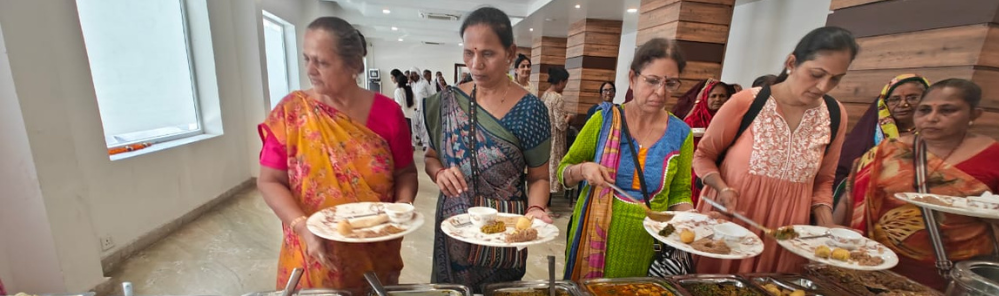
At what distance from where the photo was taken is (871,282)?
4.49 ft

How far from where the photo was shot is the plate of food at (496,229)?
1.10 metres

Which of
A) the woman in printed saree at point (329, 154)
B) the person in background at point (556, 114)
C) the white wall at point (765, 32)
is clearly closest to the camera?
the woman in printed saree at point (329, 154)

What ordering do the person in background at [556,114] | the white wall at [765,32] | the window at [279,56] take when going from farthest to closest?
the window at [279,56], the person in background at [556,114], the white wall at [765,32]

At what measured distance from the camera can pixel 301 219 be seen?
1.15m

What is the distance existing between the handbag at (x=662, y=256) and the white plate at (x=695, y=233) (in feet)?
0.41

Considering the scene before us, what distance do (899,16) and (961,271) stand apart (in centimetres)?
183

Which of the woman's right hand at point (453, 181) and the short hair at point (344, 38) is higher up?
the short hair at point (344, 38)

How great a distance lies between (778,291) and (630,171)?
64 centimetres

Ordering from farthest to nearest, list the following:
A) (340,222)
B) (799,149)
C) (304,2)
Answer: (304,2) → (799,149) → (340,222)

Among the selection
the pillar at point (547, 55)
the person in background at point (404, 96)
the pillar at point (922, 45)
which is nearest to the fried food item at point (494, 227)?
the pillar at point (922, 45)

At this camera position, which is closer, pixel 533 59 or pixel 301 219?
pixel 301 219

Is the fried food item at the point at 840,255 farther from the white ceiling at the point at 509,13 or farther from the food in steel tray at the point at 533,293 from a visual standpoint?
the white ceiling at the point at 509,13

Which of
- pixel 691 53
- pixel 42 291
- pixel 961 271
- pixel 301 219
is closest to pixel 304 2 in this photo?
pixel 42 291

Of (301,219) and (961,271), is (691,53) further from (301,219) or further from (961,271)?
(301,219)
